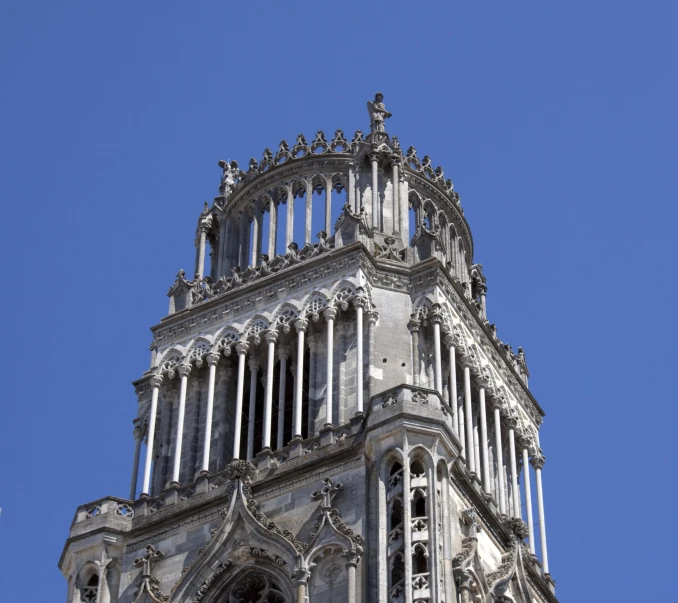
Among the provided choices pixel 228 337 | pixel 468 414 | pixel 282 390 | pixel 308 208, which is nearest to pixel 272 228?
pixel 308 208

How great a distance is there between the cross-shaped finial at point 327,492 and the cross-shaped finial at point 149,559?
164 inches

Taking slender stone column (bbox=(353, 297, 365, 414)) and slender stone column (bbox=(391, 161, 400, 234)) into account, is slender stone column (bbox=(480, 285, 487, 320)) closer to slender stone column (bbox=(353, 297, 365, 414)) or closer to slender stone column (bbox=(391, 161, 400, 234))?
slender stone column (bbox=(391, 161, 400, 234))

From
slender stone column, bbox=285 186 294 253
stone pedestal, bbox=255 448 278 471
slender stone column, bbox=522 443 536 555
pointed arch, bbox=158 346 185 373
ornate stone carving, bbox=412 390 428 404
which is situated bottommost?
stone pedestal, bbox=255 448 278 471

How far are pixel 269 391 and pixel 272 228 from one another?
6.99 meters

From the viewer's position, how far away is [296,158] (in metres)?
56.4

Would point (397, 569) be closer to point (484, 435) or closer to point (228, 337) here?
point (484, 435)

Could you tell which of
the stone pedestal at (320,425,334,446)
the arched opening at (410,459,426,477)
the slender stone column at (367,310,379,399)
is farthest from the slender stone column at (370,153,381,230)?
the arched opening at (410,459,426,477)

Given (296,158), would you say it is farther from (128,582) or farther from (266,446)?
(128,582)

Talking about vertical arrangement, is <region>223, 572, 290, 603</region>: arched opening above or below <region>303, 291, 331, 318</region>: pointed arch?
below

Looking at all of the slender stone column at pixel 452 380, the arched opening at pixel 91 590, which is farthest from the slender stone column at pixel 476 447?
the arched opening at pixel 91 590

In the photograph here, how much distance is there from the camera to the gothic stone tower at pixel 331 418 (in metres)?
44.8

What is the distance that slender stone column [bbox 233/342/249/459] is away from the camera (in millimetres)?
49312

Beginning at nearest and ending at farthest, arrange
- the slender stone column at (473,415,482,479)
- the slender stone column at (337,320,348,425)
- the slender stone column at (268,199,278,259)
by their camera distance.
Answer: the slender stone column at (337,320,348,425) < the slender stone column at (473,415,482,479) < the slender stone column at (268,199,278,259)

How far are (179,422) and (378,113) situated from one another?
11304mm
